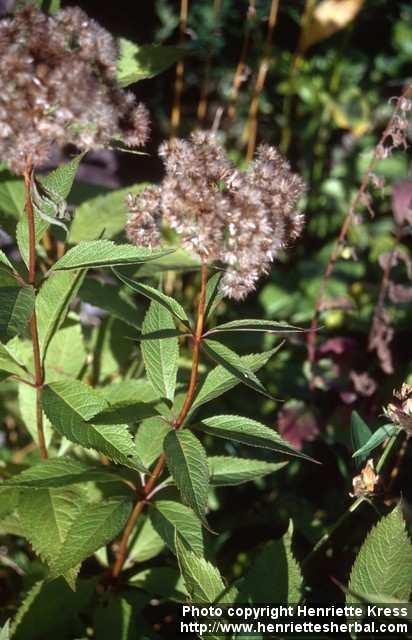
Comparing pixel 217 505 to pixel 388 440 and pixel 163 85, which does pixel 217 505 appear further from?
pixel 163 85

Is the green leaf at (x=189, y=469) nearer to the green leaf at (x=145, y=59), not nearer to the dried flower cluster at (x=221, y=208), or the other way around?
the dried flower cluster at (x=221, y=208)

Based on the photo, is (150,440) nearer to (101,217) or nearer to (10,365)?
(10,365)

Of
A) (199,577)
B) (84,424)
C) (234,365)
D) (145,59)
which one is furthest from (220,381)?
(145,59)

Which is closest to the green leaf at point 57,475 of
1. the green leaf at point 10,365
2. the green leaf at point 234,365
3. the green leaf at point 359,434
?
the green leaf at point 10,365

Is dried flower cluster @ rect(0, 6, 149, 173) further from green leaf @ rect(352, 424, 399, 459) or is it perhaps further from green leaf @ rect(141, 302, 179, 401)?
green leaf @ rect(352, 424, 399, 459)

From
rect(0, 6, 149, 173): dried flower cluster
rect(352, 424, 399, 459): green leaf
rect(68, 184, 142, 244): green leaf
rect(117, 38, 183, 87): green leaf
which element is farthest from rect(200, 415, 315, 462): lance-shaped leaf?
rect(117, 38, 183, 87): green leaf
